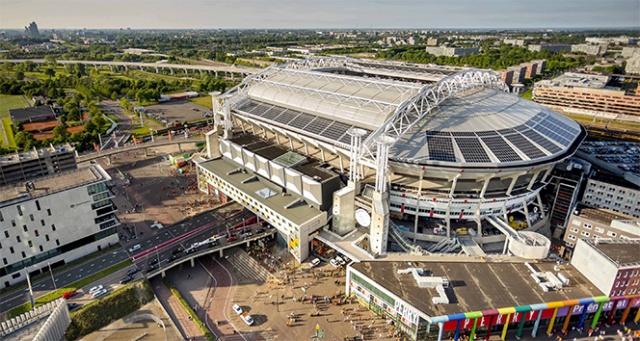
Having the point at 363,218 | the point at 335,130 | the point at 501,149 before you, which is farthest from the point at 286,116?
the point at 501,149

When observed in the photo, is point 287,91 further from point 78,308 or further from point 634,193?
point 634,193

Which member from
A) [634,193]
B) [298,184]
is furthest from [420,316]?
[634,193]

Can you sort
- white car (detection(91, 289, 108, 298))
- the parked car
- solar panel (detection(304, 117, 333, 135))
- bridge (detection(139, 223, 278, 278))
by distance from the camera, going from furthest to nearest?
solar panel (detection(304, 117, 333, 135)), bridge (detection(139, 223, 278, 278)), the parked car, white car (detection(91, 289, 108, 298))

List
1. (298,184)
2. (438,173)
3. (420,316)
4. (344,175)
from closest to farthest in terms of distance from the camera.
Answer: (420,316), (438,173), (298,184), (344,175)

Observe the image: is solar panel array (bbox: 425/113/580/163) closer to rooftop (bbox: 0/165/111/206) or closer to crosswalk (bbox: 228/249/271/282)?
crosswalk (bbox: 228/249/271/282)

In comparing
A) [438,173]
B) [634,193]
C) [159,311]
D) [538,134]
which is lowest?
[159,311]

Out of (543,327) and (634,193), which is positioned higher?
(634,193)

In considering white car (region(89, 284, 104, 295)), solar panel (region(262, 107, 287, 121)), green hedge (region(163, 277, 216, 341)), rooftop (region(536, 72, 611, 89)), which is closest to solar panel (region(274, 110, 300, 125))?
solar panel (region(262, 107, 287, 121))
